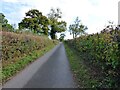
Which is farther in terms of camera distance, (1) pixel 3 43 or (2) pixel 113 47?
(1) pixel 3 43

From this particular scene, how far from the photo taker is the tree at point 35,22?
4947 centimetres

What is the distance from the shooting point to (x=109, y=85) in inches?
262

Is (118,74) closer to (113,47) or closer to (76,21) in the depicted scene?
(113,47)

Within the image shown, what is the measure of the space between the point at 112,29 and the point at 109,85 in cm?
238

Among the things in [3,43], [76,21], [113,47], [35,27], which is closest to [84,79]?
[113,47]

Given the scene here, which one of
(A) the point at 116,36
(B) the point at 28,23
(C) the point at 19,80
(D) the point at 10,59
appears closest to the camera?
(A) the point at 116,36

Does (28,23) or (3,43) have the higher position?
(28,23)

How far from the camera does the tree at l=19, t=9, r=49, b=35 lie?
49.5 meters

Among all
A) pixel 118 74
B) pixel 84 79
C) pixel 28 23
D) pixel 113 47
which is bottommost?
pixel 84 79

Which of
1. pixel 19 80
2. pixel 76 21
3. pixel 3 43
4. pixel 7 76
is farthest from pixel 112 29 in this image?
pixel 76 21

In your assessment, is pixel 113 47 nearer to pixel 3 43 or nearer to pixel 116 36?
pixel 116 36

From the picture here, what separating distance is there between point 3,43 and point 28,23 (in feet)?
124

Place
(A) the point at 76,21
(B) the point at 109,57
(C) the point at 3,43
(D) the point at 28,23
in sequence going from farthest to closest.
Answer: (A) the point at 76,21 < (D) the point at 28,23 < (C) the point at 3,43 < (B) the point at 109,57

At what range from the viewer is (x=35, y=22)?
165ft
